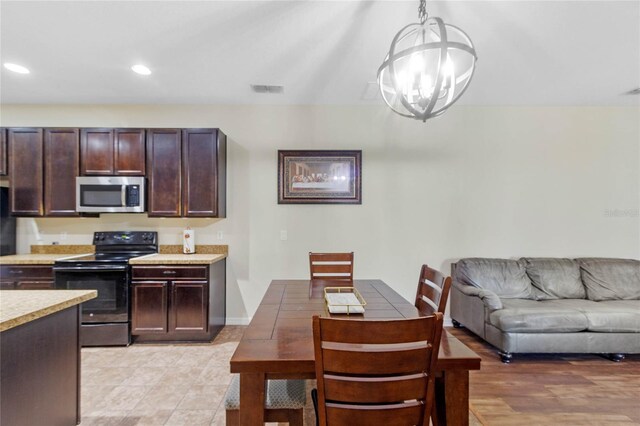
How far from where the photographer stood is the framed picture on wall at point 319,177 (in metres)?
3.71

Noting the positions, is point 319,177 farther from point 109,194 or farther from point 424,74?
point 109,194

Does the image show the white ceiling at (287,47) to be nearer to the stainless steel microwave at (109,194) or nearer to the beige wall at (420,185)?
the beige wall at (420,185)

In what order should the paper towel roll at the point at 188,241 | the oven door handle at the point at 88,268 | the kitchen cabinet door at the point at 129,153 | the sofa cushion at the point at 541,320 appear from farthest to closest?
the paper towel roll at the point at 188,241
the kitchen cabinet door at the point at 129,153
the oven door handle at the point at 88,268
the sofa cushion at the point at 541,320

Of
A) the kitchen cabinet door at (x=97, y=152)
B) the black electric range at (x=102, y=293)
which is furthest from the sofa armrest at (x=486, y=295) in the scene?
the kitchen cabinet door at (x=97, y=152)

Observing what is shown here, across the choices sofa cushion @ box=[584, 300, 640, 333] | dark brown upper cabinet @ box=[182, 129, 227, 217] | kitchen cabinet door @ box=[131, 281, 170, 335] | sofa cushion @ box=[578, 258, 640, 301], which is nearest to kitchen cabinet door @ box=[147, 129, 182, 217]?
dark brown upper cabinet @ box=[182, 129, 227, 217]

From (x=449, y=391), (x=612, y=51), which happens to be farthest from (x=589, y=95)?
(x=449, y=391)

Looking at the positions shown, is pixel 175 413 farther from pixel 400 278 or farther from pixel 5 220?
pixel 5 220

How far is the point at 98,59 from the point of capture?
8.73ft

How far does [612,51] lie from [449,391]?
3.15 metres

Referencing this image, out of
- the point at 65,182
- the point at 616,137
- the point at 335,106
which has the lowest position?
the point at 65,182

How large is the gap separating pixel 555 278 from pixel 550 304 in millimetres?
493

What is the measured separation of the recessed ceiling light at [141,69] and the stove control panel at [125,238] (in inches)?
71.0

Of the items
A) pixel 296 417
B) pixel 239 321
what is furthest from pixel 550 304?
pixel 239 321

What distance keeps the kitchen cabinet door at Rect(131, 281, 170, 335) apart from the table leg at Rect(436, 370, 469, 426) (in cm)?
285
